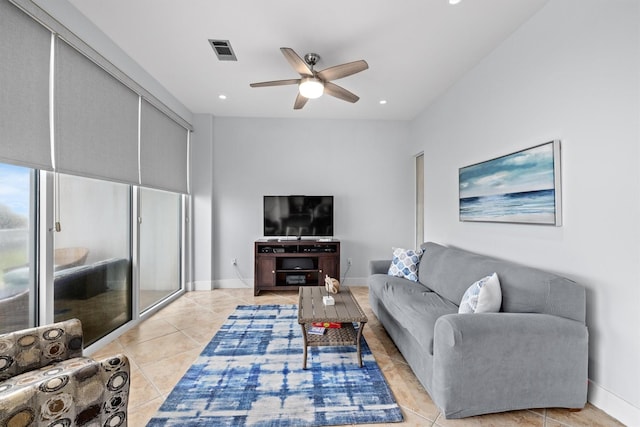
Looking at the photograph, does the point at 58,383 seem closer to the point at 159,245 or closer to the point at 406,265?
the point at 159,245

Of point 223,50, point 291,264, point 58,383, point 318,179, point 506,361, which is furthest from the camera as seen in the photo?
point 318,179

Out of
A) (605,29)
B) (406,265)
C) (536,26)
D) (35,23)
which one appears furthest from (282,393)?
(536,26)

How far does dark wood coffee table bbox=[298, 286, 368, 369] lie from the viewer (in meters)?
2.13

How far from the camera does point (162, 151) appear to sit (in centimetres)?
351

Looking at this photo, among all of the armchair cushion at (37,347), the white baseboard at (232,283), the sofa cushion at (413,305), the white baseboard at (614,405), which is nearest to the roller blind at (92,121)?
the armchair cushion at (37,347)

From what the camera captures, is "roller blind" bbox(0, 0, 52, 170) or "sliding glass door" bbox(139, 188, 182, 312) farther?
"sliding glass door" bbox(139, 188, 182, 312)

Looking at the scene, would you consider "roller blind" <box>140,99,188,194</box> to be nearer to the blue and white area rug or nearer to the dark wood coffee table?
the blue and white area rug

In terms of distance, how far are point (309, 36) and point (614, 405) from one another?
3421 millimetres

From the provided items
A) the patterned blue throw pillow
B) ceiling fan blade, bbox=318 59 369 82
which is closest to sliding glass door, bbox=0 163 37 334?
ceiling fan blade, bbox=318 59 369 82

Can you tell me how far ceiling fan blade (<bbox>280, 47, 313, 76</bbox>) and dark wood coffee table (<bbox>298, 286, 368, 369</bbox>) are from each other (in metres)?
2.07

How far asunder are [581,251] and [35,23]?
3988 millimetres

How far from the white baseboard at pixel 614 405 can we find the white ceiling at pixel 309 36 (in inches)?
108

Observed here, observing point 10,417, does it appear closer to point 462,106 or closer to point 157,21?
point 157,21

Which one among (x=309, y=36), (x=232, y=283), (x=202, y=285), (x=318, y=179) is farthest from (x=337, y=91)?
(x=202, y=285)
